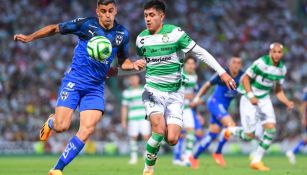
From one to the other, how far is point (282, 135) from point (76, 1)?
1175cm

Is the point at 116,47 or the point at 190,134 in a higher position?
the point at 116,47

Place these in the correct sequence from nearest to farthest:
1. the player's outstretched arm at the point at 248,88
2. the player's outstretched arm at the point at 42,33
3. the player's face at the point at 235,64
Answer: the player's outstretched arm at the point at 42,33 → the player's outstretched arm at the point at 248,88 → the player's face at the point at 235,64

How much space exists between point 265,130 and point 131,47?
1644 centimetres

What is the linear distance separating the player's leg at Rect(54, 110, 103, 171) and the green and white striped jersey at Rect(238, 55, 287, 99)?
21.5 feet

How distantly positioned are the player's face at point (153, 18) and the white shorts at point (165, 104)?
100 centimetres

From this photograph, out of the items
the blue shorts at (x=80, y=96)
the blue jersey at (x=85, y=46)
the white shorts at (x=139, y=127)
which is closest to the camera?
the blue shorts at (x=80, y=96)

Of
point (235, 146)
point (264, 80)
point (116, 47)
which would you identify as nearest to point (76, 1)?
point (235, 146)

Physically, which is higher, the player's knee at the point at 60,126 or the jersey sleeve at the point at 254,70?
the player's knee at the point at 60,126

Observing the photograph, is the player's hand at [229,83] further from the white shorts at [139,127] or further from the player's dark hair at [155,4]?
the white shorts at [139,127]

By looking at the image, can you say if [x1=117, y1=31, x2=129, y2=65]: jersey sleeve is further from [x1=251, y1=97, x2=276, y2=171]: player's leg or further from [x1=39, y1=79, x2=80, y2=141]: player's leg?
[x1=251, y1=97, x2=276, y2=171]: player's leg

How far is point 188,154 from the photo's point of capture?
731 inches

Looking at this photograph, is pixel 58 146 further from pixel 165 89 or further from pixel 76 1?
pixel 165 89

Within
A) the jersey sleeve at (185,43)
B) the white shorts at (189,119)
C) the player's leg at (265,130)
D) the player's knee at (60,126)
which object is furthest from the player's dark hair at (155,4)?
the white shorts at (189,119)

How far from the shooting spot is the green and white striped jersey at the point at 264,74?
16.7 meters
